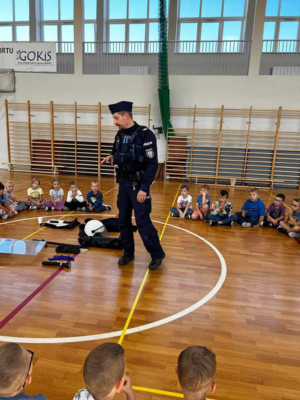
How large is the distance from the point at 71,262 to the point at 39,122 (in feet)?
38.1

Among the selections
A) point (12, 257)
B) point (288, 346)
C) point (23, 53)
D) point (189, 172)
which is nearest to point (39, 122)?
point (23, 53)

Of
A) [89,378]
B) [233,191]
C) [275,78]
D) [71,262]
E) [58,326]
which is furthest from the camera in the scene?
[275,78]

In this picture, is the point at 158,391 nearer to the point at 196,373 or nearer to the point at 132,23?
the point at 196,373

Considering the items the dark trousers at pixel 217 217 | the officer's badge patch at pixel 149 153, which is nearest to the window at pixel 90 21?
the dark trousers at pixel 217 217

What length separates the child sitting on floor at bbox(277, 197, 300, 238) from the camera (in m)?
5.79

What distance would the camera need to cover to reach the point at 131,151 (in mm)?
3643

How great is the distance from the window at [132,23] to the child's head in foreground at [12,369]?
15935mm

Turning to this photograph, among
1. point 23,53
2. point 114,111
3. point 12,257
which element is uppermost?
point 23,53

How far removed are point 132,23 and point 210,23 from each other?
419 centimetres

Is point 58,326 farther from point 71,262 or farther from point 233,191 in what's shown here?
point 233,191

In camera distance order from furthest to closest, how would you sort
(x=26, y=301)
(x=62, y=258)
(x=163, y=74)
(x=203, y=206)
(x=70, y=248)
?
1. (x=163, y=74)
2. (x=203, y=206)
3. (x=70, y=248)
4. (x=62, y=258)
5. (x=26, y=301)

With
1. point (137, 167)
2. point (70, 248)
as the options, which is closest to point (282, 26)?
point (137, 167)

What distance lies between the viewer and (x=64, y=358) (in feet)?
7.56

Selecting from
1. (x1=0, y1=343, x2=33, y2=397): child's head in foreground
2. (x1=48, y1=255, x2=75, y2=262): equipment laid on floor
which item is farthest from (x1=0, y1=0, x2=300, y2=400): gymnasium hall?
(x1=48, y1=255, x2=75, y2=262): equipment laid on floor
